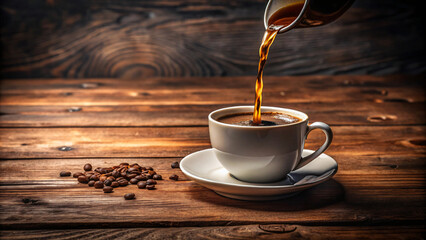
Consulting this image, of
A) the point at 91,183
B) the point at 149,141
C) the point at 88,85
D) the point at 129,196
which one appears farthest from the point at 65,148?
the point at 88,85

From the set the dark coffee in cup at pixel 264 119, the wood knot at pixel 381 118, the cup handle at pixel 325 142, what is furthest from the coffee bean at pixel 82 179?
the wood knot at pixel 381 118

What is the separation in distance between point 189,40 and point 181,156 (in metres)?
1.45

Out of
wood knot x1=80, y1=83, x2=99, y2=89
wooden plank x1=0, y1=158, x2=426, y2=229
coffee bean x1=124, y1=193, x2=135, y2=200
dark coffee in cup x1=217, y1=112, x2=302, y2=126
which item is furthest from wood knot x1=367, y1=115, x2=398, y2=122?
wood knot x1=80, y1=83, x2=99, y2=89

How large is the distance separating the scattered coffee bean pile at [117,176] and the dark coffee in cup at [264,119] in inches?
6.8

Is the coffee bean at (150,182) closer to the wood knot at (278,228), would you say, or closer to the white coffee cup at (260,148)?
the white coffee cup at (260,148)

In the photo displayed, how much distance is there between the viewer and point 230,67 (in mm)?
2549

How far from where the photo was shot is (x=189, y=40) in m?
2.48

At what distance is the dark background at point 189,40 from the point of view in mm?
2432

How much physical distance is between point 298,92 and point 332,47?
67 centimetres

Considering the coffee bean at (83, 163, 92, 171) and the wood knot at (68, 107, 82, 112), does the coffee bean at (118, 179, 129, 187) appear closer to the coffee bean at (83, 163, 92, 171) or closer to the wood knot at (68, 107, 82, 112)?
the coffee bean at (83, 163, 92, 171)

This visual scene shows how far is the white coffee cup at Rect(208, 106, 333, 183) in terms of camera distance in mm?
857

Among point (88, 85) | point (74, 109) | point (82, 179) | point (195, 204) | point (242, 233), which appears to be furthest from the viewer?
point (88, 85)

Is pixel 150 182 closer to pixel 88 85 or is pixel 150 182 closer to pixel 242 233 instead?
pixel 242 233

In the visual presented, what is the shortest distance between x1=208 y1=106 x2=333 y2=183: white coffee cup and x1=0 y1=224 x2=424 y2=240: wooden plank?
0.16 m
